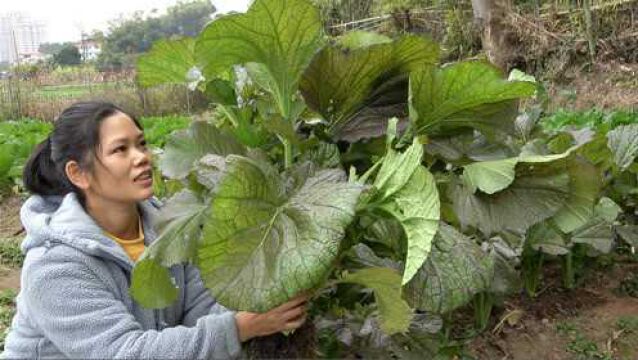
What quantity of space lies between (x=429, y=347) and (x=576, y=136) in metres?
1.56

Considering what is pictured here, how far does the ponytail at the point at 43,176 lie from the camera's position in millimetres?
1623

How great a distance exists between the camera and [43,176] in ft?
5.37

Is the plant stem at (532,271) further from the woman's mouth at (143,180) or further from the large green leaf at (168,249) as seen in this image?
the large green leaf at (168,249)

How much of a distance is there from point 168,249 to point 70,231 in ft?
1.58

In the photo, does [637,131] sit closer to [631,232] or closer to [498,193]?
[631,232]

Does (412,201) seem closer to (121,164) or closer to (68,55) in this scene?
(121,164)

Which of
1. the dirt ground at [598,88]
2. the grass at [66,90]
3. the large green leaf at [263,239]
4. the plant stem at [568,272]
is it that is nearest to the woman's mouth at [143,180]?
the large green leaf at [263,239]

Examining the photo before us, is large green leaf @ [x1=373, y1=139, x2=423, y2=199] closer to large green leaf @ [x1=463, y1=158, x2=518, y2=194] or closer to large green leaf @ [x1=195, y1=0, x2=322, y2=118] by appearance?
large green leaf @ [x1=463, y1=158, x2=518, y2=194]

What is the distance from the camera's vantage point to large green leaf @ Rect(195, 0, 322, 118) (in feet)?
3.60

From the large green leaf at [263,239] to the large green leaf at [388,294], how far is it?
0.39 ft

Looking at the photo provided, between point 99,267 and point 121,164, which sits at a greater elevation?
point 121,164

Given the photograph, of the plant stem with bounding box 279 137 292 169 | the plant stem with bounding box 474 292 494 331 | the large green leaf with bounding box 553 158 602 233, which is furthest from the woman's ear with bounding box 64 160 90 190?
the plant stem with bounding box 474 292 494 331

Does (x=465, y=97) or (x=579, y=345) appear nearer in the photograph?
(x=465, y=97)

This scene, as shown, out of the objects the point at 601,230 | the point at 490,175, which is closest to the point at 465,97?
the point at 490,175
